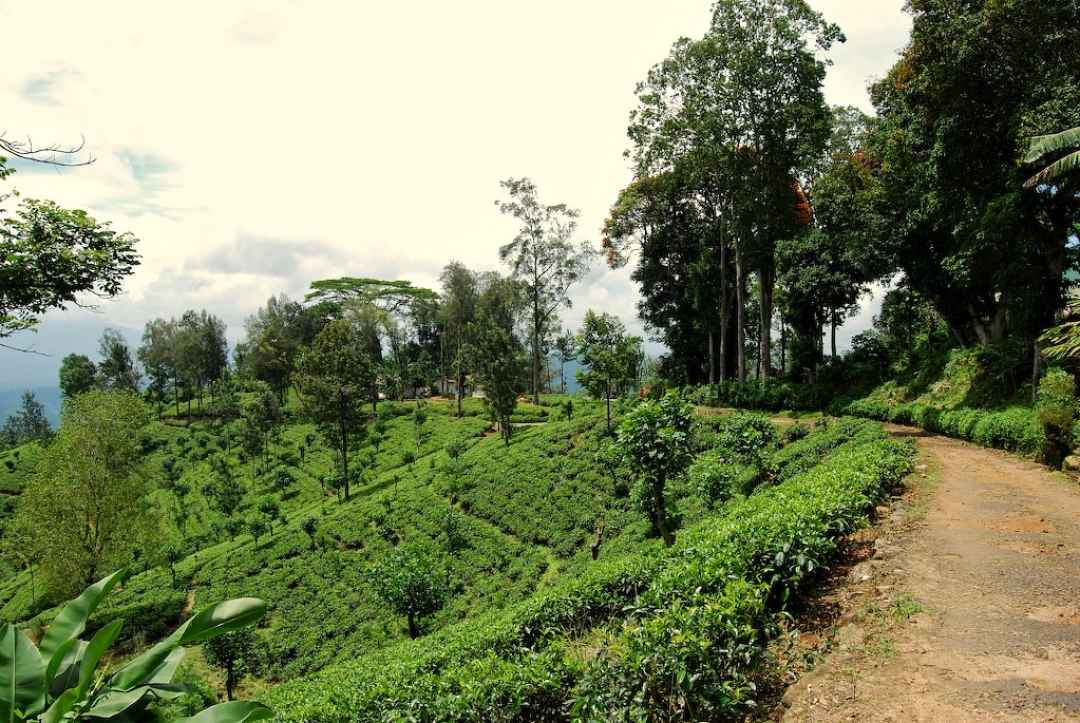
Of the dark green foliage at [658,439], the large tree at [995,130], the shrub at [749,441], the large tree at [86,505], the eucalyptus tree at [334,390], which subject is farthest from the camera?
the eucalyptus tree at [334,390]

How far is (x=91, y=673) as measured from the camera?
2150 mm

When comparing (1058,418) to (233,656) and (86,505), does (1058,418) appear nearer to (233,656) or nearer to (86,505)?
(233,656)

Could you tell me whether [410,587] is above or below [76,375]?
below

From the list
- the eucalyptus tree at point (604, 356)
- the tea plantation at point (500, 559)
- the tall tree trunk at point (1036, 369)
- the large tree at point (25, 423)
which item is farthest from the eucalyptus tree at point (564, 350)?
the large tree at point (25, 423)

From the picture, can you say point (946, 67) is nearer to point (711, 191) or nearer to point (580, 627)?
point (711, 191)

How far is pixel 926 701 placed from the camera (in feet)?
17.0

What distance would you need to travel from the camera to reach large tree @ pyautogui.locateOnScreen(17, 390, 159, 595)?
28.0 meters

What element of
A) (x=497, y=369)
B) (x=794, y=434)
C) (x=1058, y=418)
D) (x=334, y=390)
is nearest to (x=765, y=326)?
(x=794, y=434)

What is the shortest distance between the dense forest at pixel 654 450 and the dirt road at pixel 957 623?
0.65m

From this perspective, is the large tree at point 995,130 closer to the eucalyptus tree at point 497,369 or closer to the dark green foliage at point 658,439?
the dark green foliage at point 658,439

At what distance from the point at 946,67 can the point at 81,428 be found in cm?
4152

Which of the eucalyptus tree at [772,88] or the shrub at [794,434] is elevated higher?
the eucalyptus tree at [772,88]

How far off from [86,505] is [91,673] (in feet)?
114

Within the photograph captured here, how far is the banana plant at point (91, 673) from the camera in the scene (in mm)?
2025
